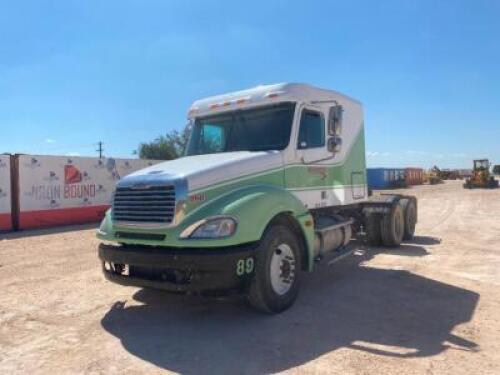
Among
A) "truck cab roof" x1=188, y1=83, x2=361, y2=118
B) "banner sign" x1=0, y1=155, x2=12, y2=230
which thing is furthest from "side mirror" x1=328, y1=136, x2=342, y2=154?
"banner sign" x1=0, y1=155, x2=12, y2=230

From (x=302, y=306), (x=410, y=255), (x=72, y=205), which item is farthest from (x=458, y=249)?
(x=72, y=205)

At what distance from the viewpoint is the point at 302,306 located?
6.05 metres

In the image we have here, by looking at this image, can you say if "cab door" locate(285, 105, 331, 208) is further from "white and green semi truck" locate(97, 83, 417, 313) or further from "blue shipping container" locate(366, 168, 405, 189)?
"blue shipping container" locate(366, 168, 405, 189)

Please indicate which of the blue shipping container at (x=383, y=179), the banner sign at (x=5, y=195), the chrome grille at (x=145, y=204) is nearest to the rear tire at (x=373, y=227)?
the chrome grille at (x=145, y=204)

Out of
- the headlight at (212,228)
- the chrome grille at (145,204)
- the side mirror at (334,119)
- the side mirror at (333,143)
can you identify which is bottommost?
the headlight at (212,228)

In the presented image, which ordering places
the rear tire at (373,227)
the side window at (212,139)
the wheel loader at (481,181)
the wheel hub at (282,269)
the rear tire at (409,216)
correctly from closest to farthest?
1. the wheel hub at (282,269)
2. the side window at (212,139)
3. the rear tire at (373,227)
4. the rear tire at (409,216)
5. the wheel loader at (481,181)

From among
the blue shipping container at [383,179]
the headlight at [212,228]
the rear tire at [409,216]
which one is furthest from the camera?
the blue shipping container at [383,179]

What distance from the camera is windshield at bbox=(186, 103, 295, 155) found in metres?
6.63

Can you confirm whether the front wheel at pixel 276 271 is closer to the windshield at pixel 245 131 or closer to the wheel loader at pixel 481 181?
the windshield at pixel 245 131

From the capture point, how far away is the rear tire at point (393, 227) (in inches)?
411

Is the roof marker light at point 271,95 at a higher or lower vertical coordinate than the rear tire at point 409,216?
higher

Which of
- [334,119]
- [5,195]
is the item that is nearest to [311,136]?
[334,119]

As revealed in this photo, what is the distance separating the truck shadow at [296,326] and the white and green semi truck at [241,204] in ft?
1.62

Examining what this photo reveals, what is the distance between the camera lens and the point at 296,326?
5.26m
